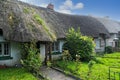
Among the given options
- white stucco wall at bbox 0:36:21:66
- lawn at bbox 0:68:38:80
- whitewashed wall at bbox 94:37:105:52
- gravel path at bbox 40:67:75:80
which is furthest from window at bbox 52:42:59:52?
whitewashed wall at bbox 94:37:105:52

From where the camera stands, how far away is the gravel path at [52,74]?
1551 cm

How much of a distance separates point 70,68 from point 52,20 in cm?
878

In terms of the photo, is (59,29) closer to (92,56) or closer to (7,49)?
(92,56)

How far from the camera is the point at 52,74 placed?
16547 millimetres

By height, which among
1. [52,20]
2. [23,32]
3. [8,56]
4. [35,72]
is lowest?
[35,72]

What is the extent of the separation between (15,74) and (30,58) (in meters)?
2.01

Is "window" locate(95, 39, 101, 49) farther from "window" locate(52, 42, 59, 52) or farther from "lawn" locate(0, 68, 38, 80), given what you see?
"lawn" locate(0, 68, 38, 80)

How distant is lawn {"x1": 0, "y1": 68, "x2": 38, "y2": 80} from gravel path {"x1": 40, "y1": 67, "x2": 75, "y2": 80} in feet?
4.76

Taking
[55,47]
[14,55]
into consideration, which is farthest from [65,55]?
[14,55]

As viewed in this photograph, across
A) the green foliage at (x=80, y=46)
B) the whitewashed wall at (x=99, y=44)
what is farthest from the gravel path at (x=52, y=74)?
the whitewashed wall at (x=99, y=44)

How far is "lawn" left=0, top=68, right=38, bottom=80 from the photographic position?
567 inches

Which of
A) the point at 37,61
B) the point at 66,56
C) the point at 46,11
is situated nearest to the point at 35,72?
the point at 37,61

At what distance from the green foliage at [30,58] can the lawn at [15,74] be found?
616 millimetres

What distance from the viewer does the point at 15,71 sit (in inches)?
641
